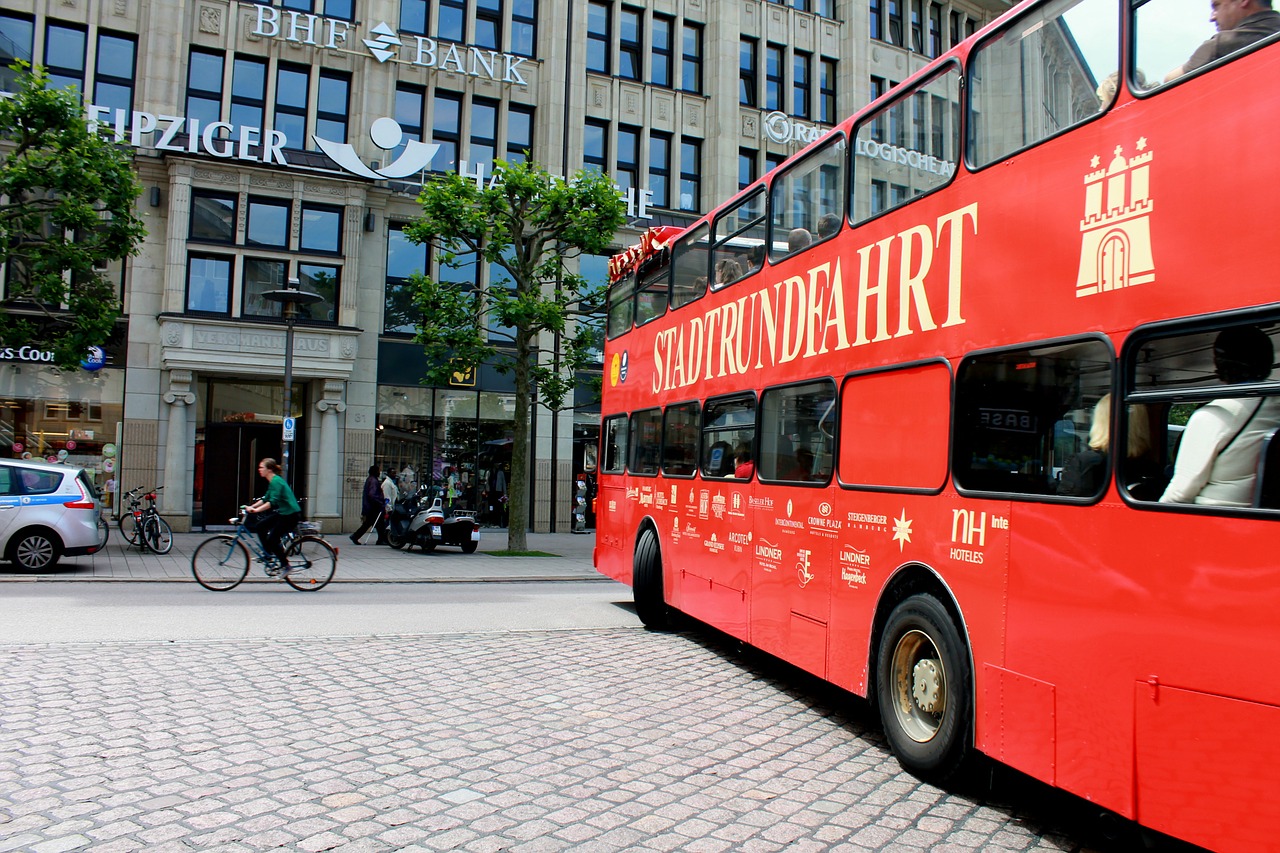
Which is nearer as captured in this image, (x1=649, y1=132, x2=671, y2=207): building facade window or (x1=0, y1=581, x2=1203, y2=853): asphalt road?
(x1=0, y1=581, x2=1203, y2=853): asphalt road

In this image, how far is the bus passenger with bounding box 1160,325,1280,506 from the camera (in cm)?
340

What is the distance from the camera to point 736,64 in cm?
2977

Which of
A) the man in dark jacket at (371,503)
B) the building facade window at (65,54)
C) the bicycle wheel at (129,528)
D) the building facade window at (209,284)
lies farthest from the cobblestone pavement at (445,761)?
the building facade window at (65,54)

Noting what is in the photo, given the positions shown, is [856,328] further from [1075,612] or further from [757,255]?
[1075,612]

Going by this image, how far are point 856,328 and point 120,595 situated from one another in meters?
10.0

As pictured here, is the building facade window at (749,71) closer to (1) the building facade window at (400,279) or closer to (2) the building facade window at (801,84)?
(2) the building facade window at (801,84)

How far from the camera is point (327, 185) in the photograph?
24344mm

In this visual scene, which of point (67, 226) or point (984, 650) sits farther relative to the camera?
point (67, 226)

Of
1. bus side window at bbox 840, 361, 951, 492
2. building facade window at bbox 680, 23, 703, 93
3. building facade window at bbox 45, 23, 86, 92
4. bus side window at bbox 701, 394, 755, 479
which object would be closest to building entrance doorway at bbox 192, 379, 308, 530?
building facade window at bbox 45, 23, 86, 92

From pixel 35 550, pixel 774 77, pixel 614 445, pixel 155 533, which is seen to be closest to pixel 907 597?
pixel 614 445

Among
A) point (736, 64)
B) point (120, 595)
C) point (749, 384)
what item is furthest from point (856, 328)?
point (736, 64)

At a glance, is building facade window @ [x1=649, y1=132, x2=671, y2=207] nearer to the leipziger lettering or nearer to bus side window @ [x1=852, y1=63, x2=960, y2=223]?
the leipziger lettering

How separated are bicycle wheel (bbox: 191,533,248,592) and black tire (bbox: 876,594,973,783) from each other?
9.92 metres

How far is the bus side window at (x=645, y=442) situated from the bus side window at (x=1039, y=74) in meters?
5.65
